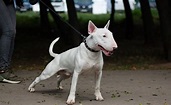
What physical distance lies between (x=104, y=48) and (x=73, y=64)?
2.46 feet

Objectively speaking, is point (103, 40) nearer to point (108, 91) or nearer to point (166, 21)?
point (108, 91)

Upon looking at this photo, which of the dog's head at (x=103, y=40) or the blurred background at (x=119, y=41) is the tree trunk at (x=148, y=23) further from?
the dog's head at (x=103, y=40)

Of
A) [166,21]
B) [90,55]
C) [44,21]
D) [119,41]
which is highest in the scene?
[90,55]

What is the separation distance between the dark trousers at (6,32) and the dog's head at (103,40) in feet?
7.65

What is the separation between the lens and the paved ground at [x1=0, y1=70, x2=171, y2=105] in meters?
7.35

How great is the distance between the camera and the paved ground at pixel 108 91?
7353 millimetres

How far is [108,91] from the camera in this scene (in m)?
8.37

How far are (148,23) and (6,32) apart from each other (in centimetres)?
1091

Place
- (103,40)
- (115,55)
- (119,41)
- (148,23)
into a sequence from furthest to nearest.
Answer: (119,41) < (148,23) < (115,55) < (103,40)

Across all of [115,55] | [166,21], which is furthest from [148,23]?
[166,21]

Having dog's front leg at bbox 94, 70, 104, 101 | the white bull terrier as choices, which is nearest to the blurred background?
the white bull terrier

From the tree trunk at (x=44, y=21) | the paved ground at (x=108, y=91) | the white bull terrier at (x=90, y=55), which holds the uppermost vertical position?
the white bull terrier at (x=90, y=55)

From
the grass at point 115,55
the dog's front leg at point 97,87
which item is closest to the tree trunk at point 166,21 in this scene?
the grass at point 115,55

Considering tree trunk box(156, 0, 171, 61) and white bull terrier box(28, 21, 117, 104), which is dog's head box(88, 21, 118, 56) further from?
tree trunk box(156, 0, 171, 61)
